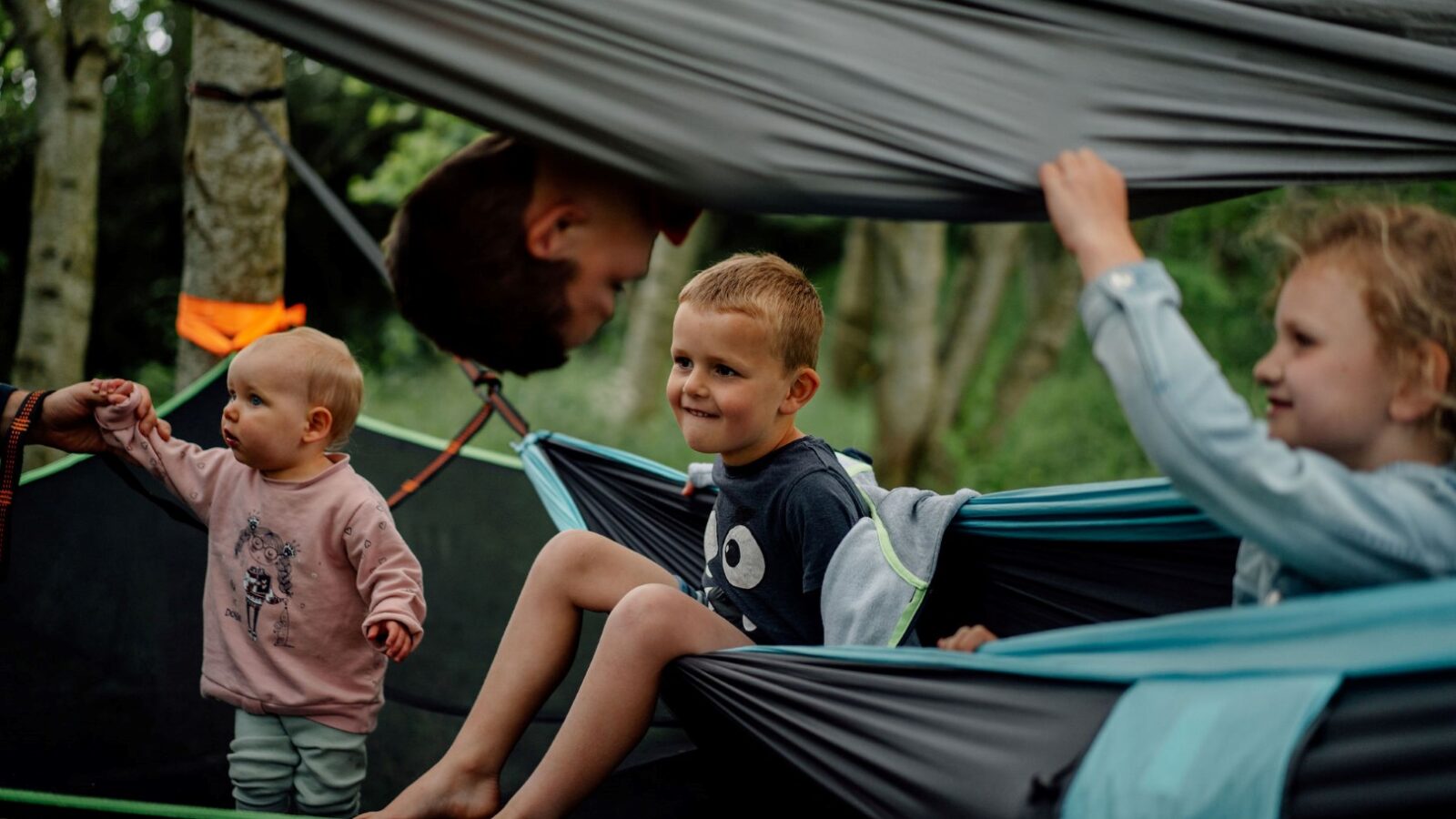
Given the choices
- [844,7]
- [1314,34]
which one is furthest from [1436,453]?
[844,7]

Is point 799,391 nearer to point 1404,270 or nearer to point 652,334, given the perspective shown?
point 1404,270

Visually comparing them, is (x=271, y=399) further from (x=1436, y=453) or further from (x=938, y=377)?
(x=938, y=377)

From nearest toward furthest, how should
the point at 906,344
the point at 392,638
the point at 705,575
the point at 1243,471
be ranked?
1. the point at 1243,471
2. the point at 392,638
3. the point at 705,575
4. the point at 906,344

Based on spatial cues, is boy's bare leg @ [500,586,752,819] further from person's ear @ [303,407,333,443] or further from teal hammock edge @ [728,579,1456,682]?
person's ear @ [303,407,333,443]

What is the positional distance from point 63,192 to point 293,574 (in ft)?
7.16

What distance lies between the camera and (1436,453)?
1342 mm

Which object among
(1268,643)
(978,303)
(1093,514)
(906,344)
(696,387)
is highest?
(978,303)

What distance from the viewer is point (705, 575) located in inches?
87.9

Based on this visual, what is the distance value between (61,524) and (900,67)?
6.41 feet

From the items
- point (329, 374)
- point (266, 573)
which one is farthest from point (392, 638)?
A: point (329, 374)

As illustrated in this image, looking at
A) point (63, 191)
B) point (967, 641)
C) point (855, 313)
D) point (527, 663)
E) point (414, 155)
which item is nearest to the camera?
point (967, 641)

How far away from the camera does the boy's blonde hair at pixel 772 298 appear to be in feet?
6.89

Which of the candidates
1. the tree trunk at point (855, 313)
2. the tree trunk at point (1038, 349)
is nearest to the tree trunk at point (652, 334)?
the tree trunk at point (855, 313)

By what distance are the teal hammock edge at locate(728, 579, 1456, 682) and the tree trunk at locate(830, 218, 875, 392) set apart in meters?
5.47
